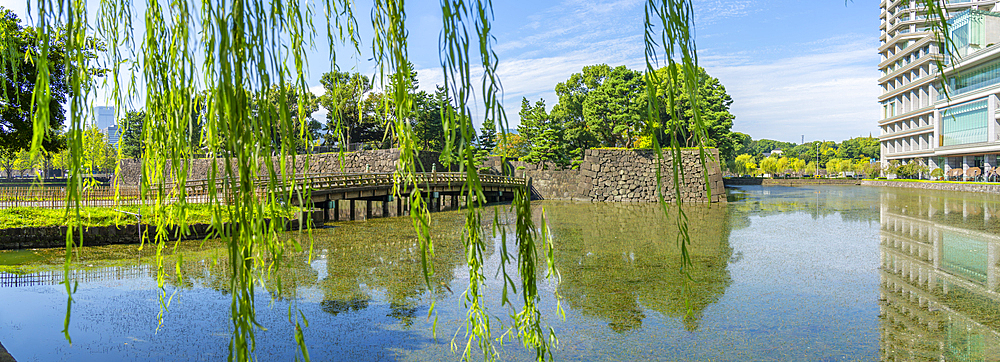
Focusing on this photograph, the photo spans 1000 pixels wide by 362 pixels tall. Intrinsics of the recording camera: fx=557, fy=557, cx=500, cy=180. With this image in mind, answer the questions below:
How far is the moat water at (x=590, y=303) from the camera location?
3.76 m

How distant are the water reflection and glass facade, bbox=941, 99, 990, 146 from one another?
93.9 feet

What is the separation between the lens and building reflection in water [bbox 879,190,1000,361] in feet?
12.3

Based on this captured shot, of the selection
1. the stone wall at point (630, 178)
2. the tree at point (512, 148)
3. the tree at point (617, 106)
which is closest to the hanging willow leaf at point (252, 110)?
the tree at point (512, 148)

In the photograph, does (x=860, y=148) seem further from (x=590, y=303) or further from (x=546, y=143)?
(x=590, y=303)

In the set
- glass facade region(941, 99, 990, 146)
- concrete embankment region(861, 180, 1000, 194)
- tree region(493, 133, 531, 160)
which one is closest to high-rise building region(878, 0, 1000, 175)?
glass facade region(941, 99, 990, 146)

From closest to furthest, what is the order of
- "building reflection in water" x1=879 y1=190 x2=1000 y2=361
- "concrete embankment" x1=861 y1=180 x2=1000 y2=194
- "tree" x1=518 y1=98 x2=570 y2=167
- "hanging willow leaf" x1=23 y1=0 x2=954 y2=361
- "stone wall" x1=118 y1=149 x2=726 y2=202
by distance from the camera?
1. "hanging willow leaf" x1=23 y1=0 x2=954 y2=361
2. "building reflection in water" x1=879 y1=190 x2=1000 y2=361
3. "stone wall" x1=118 y1=149 x2=726 y2=202
4. "tree" x1=518 y1=98 x2=570 y2=167
5. "concrete embankment" x1=861 y1=180 x2=1000 y2=194

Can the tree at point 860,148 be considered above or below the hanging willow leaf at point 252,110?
above

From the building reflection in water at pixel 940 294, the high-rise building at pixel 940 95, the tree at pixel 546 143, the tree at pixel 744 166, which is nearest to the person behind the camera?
the building reflection in water at pixel 940 294

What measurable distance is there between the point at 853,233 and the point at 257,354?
1054cm

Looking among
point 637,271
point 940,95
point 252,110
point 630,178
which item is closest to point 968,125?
point 940,95

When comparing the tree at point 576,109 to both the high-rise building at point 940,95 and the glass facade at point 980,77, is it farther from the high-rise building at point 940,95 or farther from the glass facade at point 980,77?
the glass facade at point 980,77

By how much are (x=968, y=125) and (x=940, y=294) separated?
35.6 meters

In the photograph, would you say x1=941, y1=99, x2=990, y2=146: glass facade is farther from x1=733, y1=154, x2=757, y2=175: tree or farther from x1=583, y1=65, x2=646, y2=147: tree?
x1=583, y1=65, x2=646, y2=147: tree

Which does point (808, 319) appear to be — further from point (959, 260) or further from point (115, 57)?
point (115, 57)
